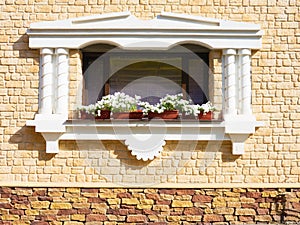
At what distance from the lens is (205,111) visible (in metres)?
6.21

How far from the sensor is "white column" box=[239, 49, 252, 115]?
626cm

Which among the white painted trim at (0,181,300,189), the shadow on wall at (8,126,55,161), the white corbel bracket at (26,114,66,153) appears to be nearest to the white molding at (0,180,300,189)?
the white painted trim at (0,181,300,189)

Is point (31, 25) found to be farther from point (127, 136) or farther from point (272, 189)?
point (272, 189)

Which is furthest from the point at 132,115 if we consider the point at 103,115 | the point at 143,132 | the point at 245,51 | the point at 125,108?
the point at 245,51

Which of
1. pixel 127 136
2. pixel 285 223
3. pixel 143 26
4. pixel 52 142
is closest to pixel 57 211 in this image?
Result: pixel 52 142

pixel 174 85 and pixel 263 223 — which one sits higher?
pixel 174 85

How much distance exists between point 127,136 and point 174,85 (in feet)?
4.09

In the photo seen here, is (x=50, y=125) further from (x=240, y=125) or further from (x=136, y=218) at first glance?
(x=240, y=125)

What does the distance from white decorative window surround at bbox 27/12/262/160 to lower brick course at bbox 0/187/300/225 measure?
690 mm

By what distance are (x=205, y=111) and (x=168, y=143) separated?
0.77 m

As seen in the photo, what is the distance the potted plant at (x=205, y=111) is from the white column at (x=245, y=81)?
1.62ft

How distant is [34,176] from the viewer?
6344mm

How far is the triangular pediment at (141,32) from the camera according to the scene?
20.6 feet

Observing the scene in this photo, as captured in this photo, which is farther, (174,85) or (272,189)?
(174,85)
